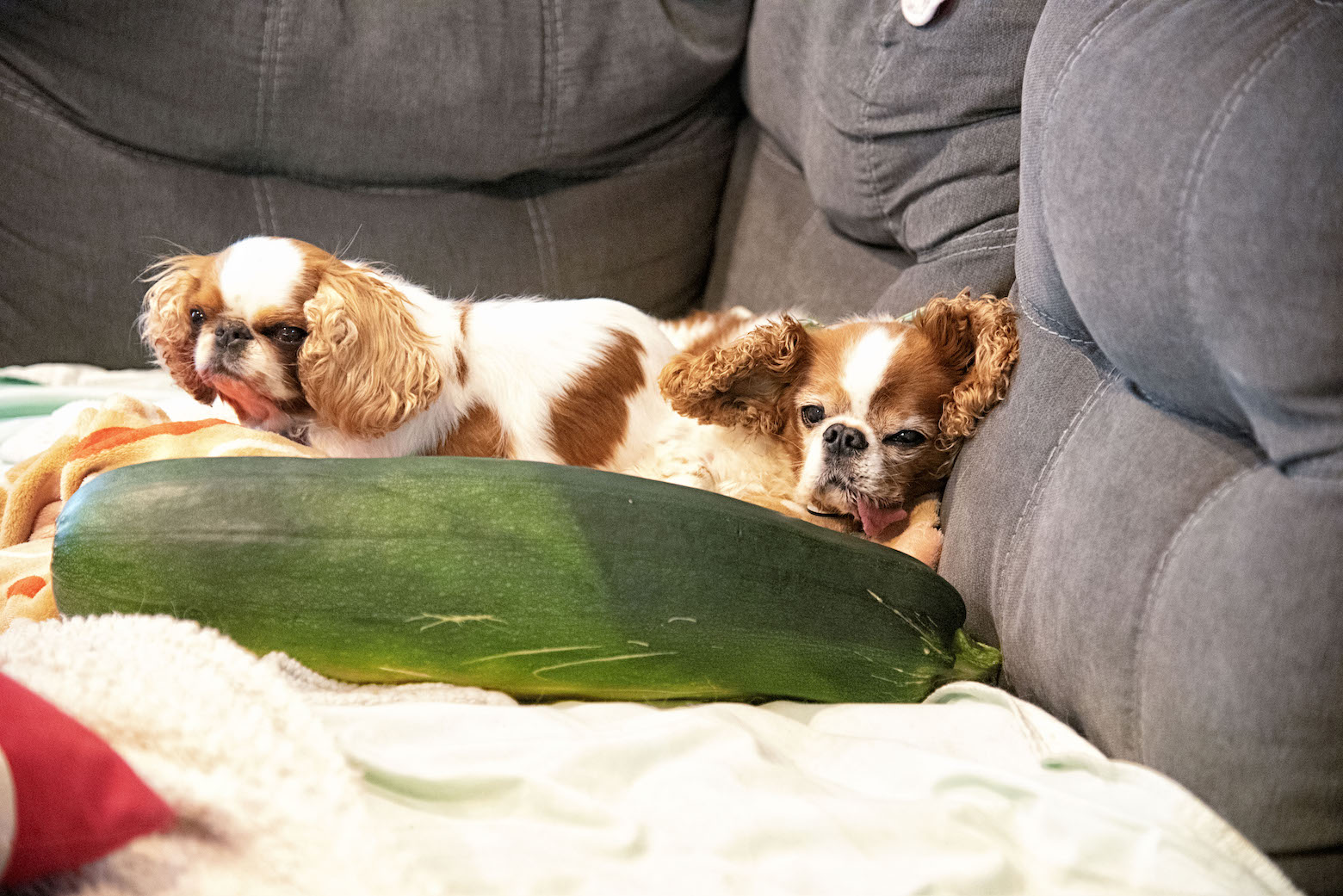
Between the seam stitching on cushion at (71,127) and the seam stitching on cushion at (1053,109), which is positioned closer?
the seam stitching on cushion at (1053,109)

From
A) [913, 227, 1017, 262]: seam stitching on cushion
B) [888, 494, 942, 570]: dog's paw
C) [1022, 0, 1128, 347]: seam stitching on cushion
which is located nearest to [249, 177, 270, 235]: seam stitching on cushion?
[913, 227, 1017, 262]: seam stitching on cushion

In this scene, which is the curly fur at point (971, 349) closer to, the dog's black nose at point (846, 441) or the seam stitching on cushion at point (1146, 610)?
the dog's black nose at point (846, 441)

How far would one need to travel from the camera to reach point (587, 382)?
1898 mm

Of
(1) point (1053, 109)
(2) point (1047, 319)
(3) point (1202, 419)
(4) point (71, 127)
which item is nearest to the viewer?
(3) point (1202, 419)

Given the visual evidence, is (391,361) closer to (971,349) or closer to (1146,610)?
(971,349)

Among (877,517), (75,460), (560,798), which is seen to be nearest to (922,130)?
(877,517)

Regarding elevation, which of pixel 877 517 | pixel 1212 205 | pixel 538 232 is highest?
pixel 1212 205

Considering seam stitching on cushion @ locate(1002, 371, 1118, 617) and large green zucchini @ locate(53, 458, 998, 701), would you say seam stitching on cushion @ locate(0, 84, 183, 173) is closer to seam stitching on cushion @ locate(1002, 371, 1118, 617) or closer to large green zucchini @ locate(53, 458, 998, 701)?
large green zucchini @ locate(53, 458, 998, 701)

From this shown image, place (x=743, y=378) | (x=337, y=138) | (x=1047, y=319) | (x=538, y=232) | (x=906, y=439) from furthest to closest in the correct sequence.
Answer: (x=538, y=232) < (x=337, y=138) < (x=743, y=378) < (x=906, y=439) < (x=1047, y=319)

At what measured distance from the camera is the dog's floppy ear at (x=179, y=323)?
5.86 ft

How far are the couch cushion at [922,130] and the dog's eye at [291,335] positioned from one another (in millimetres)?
1150

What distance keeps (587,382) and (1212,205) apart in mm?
1133

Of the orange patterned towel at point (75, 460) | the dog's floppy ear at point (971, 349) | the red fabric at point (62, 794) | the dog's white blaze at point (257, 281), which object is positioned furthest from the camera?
the dog's white blaze at point (257, 281)

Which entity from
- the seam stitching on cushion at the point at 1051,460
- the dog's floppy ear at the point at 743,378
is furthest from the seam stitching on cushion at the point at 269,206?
the seam stitching on cushion at the point at 1051,460
